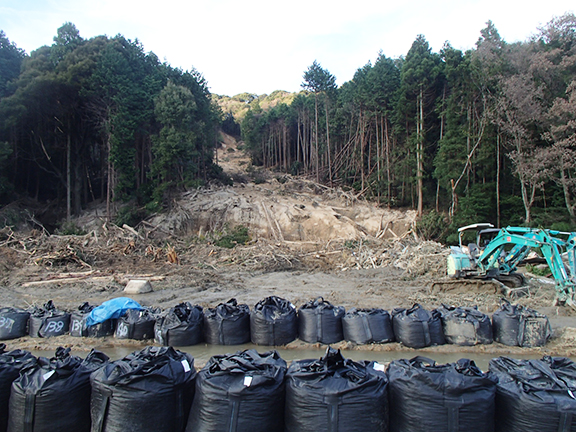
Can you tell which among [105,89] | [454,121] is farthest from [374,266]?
[105,89]

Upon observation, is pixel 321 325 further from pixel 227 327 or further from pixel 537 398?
pixel 537 398

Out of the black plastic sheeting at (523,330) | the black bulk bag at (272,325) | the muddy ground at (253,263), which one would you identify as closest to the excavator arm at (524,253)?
the muddy ground at (253,263)

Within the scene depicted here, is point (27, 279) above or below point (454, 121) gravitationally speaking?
below

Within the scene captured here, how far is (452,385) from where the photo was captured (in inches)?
127

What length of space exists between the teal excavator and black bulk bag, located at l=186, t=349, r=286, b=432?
7850mm

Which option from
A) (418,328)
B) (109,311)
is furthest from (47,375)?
(418,328)

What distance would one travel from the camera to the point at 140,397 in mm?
3289

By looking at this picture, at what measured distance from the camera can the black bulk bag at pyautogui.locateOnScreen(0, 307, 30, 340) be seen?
7.18 meters

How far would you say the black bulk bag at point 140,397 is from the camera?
10.7 feet

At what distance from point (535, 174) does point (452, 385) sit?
18.6 meters

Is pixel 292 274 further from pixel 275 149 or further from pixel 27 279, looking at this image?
pixel 275 149

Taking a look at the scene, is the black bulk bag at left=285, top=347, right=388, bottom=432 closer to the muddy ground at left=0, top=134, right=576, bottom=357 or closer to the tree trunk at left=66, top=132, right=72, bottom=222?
the muddy ground at left=0, top=134, right=576, bottom=357

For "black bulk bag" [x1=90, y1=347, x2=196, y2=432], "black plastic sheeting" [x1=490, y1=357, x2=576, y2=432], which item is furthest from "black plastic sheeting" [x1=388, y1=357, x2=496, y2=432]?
"black bulk bag" [x1=90, y1=347, x2=196, y2=432]

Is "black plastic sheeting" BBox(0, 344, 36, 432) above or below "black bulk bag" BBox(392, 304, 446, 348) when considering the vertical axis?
above
